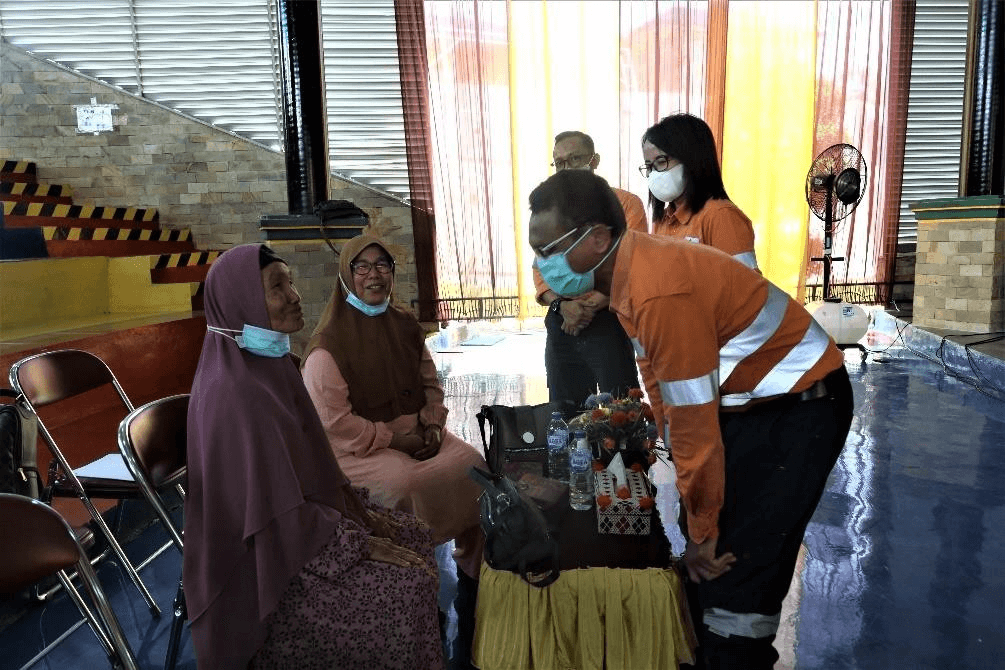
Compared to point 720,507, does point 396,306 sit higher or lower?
higher

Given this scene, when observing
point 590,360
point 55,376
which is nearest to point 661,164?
point 590,360

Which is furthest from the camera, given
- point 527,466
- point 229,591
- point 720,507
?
point 527,466

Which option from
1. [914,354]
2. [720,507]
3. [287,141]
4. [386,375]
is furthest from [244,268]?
[914,354]

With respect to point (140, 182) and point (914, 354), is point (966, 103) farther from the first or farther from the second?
point (140, 182)

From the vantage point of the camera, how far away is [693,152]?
2.30 meters

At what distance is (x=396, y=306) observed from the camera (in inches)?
102

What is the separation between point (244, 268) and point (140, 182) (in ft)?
21.7

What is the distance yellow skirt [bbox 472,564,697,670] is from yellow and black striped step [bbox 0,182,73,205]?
703 centimetres

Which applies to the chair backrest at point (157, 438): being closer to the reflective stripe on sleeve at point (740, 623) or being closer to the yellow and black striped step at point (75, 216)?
the reflective stripe on sleeve at point (740, 623)

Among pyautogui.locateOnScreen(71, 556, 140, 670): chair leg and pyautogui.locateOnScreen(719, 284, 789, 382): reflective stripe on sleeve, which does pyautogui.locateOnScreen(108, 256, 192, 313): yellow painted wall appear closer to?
pyautogui.locateOnScreen(71, 556, 140, 670): chair leg

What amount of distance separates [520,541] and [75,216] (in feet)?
23.7

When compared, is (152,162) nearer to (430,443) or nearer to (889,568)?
(430,443)

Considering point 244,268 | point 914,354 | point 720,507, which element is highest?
point 244,268

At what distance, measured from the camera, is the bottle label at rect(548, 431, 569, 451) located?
7.25ft
